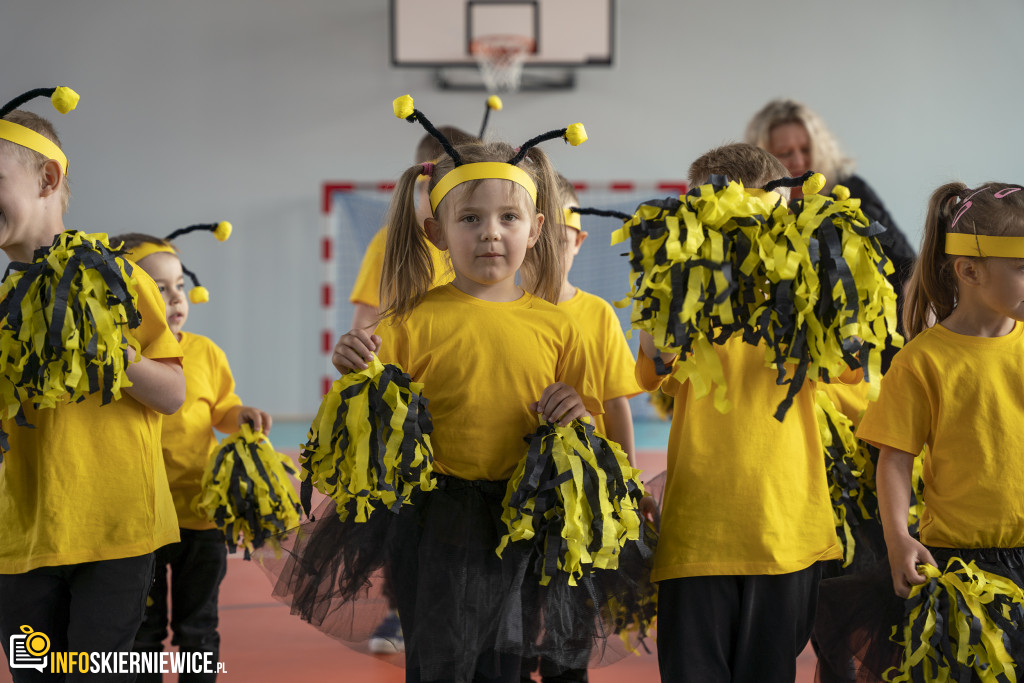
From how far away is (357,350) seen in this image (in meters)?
1.95

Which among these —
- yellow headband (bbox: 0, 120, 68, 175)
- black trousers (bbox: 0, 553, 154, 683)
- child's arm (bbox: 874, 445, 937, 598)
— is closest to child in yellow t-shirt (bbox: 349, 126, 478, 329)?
yellow headband (bbox: 0, 120, 68, 175)

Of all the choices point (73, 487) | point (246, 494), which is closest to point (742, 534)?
point (73, 487)

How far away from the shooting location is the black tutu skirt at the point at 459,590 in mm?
1919

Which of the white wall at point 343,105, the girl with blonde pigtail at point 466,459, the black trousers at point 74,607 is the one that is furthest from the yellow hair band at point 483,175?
the white wall at point 343,105

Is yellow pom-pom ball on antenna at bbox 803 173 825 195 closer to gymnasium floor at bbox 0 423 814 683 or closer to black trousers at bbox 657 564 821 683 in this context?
black trousers at bbox 657 564 821 683

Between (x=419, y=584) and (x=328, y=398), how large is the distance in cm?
42

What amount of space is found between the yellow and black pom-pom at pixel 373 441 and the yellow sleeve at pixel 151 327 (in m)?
0.43

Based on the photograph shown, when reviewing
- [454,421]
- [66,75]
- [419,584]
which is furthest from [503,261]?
[66,75]

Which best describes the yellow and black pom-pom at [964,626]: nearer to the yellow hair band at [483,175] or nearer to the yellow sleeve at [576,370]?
the yellow sleeve at [576,370]

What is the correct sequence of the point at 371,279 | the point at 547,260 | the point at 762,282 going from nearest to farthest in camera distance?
the point at 762,282
the point at 547,260
the point at 371,279

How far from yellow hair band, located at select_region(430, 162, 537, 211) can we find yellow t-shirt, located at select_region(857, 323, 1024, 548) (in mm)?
900

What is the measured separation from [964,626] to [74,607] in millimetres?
1783

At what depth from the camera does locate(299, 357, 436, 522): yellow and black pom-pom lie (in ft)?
6.24

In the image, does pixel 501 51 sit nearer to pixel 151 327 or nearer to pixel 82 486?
pixel 151 327
